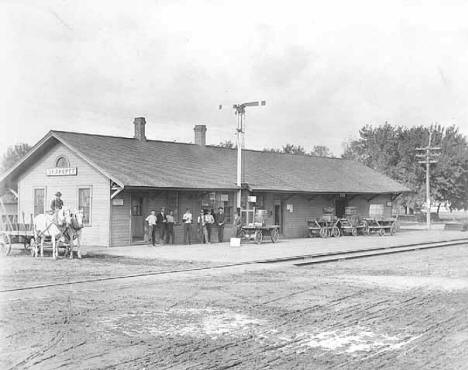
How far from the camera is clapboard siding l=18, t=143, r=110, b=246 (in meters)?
23.2

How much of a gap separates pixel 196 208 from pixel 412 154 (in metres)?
40.1

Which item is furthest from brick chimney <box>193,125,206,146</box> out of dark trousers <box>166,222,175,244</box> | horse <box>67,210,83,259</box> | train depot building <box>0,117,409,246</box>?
horse <box>67,210,83,259</box>

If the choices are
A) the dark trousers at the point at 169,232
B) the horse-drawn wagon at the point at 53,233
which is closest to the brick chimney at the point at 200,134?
the dark trousers at the point at 169,232

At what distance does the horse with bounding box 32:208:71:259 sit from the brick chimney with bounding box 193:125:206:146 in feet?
49.5

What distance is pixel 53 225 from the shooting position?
58.6 ft

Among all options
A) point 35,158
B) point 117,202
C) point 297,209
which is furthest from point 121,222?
point 297,209

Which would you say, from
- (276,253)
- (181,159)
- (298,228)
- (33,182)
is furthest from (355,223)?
(33,182)

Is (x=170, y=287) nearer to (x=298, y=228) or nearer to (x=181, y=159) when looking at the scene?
(x=181, y=159)

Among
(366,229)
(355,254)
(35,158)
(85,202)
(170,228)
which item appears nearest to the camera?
(355,254)

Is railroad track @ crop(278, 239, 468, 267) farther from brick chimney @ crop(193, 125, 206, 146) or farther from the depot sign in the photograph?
brick chimney @ crop(193, 125, 206, 146)

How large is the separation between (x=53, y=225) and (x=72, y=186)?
6.89m

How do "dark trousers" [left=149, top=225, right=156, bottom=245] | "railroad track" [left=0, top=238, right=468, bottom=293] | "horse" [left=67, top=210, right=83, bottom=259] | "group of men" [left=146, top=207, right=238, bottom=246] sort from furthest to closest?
"group of men" [left=146, top=207, right=238, bottom=246], "dark trousers" [left=149, top=225, right=156, bottom=245], "horse" [left=67, top=210, right=83, bottom=259], "railroad track" [left=0, top=238, right=468, bottom=293]

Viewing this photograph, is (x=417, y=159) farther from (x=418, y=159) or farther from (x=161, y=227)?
(x=161, y=227)

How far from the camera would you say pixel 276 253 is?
66.0 feet
